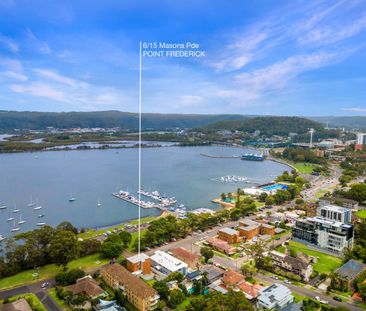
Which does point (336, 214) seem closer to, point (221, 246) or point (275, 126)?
point (221, 246)

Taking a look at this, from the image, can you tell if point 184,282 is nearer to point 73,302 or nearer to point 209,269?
point 209,269

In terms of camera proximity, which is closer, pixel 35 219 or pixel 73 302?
pixel 73 302

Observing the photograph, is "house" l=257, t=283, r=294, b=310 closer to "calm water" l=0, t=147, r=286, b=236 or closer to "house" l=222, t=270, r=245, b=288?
"house" l=222, t=270, r=245, b=288

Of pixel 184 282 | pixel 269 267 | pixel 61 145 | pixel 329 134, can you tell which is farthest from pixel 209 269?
pixel 329 134

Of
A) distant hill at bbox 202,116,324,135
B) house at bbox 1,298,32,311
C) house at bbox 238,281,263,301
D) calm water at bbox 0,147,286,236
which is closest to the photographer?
house at bbox 1,298,32,311

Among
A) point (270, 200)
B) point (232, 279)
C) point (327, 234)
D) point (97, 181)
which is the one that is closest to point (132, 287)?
point (232, 279)

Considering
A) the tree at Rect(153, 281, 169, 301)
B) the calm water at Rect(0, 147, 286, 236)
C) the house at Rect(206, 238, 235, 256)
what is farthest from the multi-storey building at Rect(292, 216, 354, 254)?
the calm water at Rect(0, 147, 286, 236)

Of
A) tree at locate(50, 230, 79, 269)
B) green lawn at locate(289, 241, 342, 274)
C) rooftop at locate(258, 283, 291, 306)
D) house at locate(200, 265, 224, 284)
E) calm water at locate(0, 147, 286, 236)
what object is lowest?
calm water at locate(0, 147, 286, 236)
